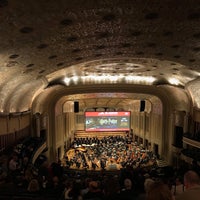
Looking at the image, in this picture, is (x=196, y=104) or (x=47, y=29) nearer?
(x=47, y=29)

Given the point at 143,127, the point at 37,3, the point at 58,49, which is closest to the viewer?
the point at 37,3

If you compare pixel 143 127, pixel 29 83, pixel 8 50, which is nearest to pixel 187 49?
pixel 8 50

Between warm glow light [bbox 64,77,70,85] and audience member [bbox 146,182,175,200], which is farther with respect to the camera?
warm glow light [bbox 64,77,70,85]

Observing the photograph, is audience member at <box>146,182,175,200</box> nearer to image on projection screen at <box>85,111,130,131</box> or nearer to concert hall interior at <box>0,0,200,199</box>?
concert hall interior at <box>0,0,200,199</box>

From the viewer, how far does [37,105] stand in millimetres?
16453

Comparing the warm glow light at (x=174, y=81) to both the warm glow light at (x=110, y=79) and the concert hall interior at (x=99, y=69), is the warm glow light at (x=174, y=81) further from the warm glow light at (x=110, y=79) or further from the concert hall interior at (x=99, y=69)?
the warm glow light at (x=110, y=79)

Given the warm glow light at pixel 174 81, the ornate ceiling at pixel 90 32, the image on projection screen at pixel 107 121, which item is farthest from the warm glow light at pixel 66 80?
the warm glow light at pixel 174 81

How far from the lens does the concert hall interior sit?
4.85m

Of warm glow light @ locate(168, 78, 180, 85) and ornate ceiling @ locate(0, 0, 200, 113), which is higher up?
ornate ceiling @ locate(0, 0, 200, 113)

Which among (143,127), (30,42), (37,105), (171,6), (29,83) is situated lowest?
(143,127)

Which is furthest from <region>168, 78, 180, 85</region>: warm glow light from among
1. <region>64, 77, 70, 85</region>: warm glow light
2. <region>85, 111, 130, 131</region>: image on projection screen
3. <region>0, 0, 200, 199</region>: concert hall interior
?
<region>85, 111, 130, 131</region>: image on projection screen

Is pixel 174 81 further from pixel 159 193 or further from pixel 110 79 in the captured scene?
pixel 159 193

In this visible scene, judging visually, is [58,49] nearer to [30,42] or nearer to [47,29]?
[30,42]

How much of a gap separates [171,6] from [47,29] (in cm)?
275
